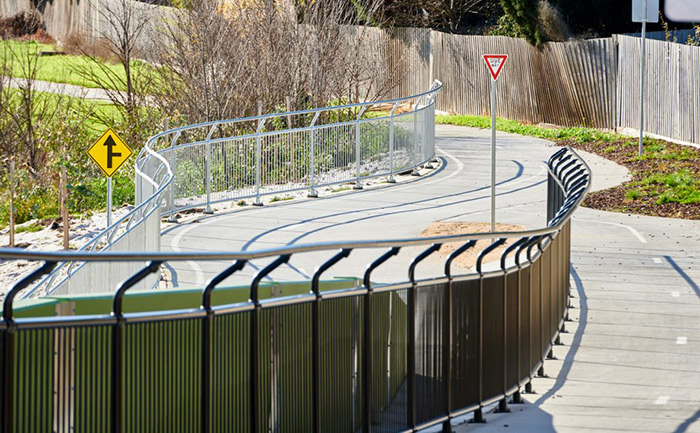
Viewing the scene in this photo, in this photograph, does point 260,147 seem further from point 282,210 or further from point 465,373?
point 465,373

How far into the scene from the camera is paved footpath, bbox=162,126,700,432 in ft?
29.3

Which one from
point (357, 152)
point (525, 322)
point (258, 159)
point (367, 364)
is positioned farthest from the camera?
point (357, 152)

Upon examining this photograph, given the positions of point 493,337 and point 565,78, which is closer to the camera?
point 493,337

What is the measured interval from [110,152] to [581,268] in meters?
9.07

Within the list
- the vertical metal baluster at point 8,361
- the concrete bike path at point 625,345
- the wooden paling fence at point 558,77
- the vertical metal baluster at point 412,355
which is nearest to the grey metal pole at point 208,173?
the concrete bike path at point 625,345

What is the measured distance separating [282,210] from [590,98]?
15160mm

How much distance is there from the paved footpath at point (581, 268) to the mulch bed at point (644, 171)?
1.83ft

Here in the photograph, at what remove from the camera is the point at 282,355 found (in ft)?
20.5

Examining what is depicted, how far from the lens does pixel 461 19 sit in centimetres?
4700

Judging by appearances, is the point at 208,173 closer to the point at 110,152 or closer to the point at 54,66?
the point at 110,152

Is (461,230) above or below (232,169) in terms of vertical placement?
below

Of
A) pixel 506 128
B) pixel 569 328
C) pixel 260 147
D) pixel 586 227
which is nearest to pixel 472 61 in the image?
pixel 506 128

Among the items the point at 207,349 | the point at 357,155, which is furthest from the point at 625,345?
the point at 357,155

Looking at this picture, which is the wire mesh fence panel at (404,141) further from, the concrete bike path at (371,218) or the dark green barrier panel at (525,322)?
the dark green barrier panel at (525,322)
